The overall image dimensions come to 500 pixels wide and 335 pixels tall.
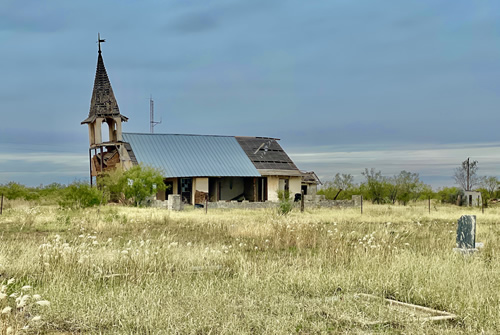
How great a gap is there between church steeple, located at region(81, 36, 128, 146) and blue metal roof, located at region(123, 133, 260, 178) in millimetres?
1893

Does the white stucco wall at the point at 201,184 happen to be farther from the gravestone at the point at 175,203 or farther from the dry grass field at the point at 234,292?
the dry grass field at the point at 234,292

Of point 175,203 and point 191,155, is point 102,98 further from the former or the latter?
point 175,203

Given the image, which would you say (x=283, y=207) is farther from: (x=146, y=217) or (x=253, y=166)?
(x=253, y=166)

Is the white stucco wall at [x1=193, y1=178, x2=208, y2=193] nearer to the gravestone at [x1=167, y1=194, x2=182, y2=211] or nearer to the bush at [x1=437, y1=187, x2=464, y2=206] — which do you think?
the gravestone at [x1=167, y1=194, x2=182, y2=211]

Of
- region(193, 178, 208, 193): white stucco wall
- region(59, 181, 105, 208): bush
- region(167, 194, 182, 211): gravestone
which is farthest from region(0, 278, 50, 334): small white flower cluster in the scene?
region(193, 178, 208, 193): white stucco wall

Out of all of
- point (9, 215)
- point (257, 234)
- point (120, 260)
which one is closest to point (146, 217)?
point (9, 215)

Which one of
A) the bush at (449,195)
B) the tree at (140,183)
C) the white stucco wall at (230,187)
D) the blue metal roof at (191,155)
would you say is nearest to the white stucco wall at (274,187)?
the blue metal roof at (191,155)

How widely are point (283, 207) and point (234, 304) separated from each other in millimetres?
19261

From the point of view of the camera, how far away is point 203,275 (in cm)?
938

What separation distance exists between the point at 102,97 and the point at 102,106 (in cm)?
65

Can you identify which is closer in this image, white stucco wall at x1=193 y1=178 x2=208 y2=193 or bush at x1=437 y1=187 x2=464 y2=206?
white stucco wall at x1=193 y1=178 x2=208 y2=193

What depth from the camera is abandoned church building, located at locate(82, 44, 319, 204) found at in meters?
36.7

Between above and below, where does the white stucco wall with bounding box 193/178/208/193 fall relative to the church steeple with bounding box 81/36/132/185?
below

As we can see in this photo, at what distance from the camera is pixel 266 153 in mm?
42562
